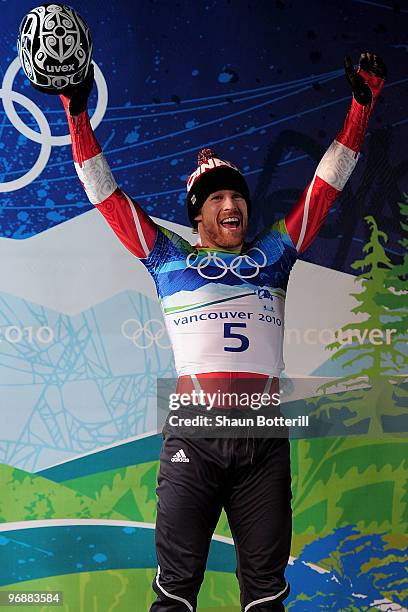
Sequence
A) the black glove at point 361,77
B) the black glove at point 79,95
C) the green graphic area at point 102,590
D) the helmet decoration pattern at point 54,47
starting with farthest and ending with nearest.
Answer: the green graphic area at point 102,590 → the black glove at point 361,77 → the black glove at point 79,95 → the helmet decoration pattern at point 54,47

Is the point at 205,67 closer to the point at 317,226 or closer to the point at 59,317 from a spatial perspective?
the point at 317,226

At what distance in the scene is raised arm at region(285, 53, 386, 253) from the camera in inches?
84.0

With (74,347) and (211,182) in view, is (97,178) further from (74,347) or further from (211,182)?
(74,347)

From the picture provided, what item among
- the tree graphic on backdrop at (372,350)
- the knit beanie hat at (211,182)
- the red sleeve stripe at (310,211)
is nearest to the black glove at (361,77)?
the red sleeve stripe at (310,211)

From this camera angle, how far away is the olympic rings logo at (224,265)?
7.04 ft

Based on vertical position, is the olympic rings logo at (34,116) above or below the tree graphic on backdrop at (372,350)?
above

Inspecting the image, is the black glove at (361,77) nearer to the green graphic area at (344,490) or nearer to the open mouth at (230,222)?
the open mouth at (230,222)

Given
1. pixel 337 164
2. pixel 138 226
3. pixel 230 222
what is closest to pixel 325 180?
pixel 337 164

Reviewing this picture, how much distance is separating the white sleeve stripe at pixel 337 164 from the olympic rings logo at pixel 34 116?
834 millimetres

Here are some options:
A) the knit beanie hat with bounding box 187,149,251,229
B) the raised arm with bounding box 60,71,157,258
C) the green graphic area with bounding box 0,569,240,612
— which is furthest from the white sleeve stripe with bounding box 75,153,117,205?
the green graphic area with bounding box 0,569,240,612

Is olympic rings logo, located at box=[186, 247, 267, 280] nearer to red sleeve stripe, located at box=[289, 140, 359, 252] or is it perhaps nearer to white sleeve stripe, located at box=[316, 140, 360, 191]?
red sleeve stripe, located at box=[289, 140, 359, 252]

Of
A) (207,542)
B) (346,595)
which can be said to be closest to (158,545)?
(207,542)

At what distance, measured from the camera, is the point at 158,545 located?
2008mm

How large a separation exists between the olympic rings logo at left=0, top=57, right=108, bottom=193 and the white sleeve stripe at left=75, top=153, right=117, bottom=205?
0.50 meters
